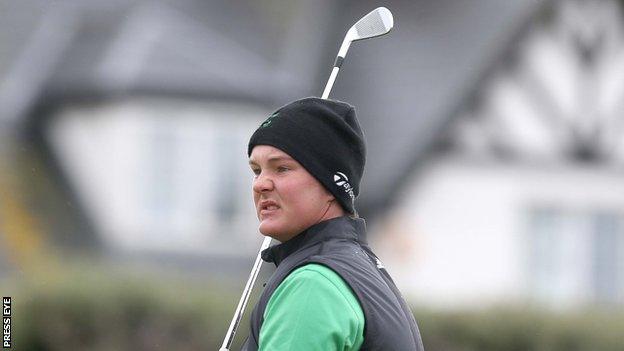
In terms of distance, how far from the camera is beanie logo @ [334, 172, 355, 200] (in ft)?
11.5

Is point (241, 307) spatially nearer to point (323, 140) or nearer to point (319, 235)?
point (319, 235)

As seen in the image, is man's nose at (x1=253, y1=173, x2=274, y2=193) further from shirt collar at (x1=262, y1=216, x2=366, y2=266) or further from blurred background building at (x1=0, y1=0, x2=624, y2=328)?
blurred background building at (x1=0, y1=0, x2=624, y2=328)

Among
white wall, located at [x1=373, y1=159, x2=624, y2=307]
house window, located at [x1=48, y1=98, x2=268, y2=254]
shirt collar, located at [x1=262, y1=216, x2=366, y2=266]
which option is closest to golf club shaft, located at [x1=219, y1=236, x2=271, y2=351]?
shirt collar, located at [x1=262, y1=216, x2=366, y2=266]

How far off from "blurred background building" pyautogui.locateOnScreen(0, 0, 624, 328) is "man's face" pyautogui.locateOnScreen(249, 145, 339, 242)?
17.3 meters

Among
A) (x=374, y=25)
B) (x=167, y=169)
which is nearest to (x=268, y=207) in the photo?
(x=374, y=25)

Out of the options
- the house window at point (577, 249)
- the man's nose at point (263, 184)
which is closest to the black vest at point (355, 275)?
the man's nose at point (263, 184)

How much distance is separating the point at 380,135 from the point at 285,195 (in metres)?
18.4

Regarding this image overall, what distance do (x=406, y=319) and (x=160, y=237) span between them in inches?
726

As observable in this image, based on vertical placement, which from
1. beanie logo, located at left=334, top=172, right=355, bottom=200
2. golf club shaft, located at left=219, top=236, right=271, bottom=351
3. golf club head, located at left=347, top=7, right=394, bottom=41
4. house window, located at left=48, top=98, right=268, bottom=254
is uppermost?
golf club head, located at left=347, top=7, right=394, bottom=41

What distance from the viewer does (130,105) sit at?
21.8 metres

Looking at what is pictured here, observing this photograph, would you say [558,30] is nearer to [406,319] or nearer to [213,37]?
Answer: [213,37]

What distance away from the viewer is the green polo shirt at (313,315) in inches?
125

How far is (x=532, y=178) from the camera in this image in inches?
848

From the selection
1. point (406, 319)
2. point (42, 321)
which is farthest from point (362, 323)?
point (42, 321)
